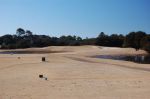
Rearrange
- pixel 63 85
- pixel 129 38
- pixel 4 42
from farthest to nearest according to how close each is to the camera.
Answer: pixel 4 42
pixel 129 38
pixel 63 85

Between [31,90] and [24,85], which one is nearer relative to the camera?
[31,90]

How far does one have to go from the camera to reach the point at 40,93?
505 inches

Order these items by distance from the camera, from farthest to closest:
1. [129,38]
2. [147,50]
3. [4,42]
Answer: [4,42] → [129,38] → [147,50]

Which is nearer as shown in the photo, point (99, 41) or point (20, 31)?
point (99, 41)

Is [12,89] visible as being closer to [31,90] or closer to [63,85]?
[31,90]

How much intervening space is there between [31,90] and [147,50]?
184ft

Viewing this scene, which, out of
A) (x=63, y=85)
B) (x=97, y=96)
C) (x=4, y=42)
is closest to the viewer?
(x=97, y=96)

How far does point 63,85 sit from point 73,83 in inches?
34.0

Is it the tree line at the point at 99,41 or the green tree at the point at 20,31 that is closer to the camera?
the tree line at the point at 99,41

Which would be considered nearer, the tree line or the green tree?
the tree line

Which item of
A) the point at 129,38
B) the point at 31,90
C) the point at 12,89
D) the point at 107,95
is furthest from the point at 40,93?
the point at 129,38

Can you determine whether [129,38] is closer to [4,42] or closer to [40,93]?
[4,42]

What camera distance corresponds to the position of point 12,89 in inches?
543

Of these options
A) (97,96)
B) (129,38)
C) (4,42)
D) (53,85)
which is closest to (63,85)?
(53,85)
